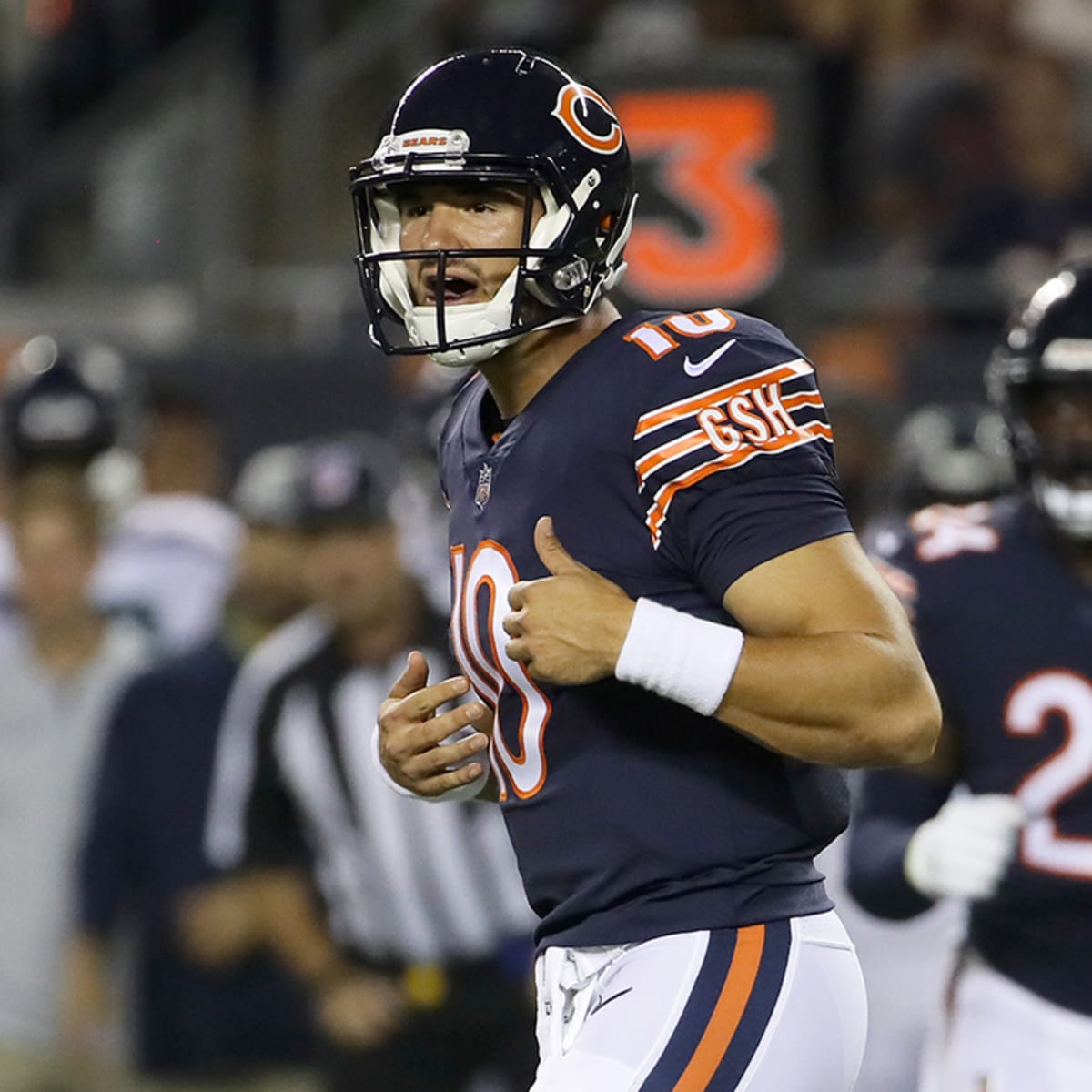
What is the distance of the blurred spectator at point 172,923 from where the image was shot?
18.1 feet

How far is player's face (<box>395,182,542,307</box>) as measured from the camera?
2830mm

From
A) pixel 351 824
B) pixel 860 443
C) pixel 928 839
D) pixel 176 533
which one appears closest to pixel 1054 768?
pixel 928 839

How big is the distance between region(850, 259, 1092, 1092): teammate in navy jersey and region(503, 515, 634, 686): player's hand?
1245 mm

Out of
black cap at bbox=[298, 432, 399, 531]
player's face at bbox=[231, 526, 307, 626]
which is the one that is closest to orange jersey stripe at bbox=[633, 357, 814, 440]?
black cap at bbox=[298, 432, 399, 531]

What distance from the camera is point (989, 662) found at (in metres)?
3.81

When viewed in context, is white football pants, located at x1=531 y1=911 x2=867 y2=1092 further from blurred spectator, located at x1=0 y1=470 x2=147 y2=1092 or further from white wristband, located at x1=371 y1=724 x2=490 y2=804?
blurred spectator, located at x1=0 y1=470 x2=147 y2=1092

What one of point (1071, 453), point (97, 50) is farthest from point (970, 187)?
point (1071, 453)

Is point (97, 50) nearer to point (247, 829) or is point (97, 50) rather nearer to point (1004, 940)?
point (247, 829)

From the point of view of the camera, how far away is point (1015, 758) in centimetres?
376

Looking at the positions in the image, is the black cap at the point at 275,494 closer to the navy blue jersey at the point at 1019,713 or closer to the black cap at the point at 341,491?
the black cap at the point at 341,491

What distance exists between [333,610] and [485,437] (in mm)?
2577

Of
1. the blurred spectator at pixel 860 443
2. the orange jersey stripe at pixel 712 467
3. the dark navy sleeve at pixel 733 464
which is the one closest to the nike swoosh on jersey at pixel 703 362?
the dark navy sleeve at pixel 733 464

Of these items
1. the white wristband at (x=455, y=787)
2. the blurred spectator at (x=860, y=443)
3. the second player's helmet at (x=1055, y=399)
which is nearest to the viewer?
the white wristband at (x=455, y=787)

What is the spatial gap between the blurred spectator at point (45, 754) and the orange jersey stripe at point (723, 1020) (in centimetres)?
312
